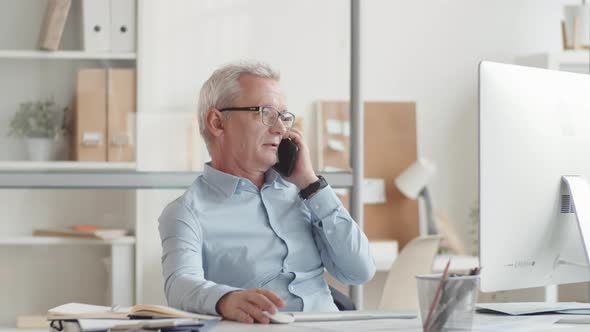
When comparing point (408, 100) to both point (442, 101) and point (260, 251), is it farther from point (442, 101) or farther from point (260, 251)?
point (260, 251)

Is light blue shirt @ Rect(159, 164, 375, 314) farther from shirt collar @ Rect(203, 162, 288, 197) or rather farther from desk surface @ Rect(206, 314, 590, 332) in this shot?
desk surface @ Rect(206, 314, 590, 332)

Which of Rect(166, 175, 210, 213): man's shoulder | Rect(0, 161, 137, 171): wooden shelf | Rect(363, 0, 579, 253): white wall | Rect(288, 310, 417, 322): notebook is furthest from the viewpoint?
Rect(363, 0, 579, 253): white wall

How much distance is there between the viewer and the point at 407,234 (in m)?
4.71

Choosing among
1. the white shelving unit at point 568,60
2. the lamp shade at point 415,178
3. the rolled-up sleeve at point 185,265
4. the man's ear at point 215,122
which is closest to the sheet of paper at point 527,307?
the rolled-up sleeve at point 185,265

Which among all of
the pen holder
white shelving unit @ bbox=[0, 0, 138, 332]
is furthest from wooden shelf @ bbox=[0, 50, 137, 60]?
the pen holder

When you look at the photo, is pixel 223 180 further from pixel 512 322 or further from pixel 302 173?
pixel 512 322

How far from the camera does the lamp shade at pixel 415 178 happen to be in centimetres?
457

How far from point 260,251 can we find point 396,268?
1.23m

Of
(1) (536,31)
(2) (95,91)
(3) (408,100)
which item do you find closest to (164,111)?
(2) (95,91)

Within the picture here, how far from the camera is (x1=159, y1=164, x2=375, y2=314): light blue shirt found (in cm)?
212

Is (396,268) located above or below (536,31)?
below

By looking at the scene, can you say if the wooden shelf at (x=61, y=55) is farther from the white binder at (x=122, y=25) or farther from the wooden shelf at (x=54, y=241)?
the wooden shelf at (x=54, y=241)

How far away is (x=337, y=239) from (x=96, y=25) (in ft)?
4.82

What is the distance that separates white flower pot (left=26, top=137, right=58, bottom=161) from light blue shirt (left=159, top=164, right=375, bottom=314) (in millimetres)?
1116
